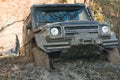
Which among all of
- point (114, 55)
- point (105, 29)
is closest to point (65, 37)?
point (105, 29)

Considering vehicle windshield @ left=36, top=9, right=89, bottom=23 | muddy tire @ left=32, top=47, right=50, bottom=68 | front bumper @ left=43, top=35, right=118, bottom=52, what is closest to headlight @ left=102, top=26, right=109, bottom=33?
front bumper @ left=43, top=35, right=118, bottom=52

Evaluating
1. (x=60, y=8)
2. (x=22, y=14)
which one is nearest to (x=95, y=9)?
(x=22, y=14)

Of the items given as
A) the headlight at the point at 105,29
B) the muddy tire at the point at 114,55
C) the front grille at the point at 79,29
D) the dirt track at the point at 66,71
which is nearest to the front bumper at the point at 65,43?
the front grille at the point at 79,29

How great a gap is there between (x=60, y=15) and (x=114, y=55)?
5.76ft

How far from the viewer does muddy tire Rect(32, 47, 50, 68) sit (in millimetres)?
8248

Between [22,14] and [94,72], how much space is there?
1117cm

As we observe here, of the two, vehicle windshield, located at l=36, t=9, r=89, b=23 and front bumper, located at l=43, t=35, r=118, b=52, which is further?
vehicle windshield, located at l=36, t=9, r=89, b=23

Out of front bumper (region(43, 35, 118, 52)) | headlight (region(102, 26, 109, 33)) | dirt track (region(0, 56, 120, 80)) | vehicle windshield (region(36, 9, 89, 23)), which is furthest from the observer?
vehicle windshield (region(36, 9, 89, 23))

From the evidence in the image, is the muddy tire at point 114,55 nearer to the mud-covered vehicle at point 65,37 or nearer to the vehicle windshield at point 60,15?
the mud-covered vehicle at point 65,37

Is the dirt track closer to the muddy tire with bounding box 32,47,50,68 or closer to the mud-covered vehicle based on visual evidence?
the muddy tire with bounding box 32,47,50,68

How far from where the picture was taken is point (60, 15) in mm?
9430

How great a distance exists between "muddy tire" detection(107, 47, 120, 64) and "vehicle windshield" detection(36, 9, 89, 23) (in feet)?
3.93

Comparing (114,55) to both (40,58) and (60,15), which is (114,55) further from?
(40,58)

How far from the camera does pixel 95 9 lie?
1922cm
